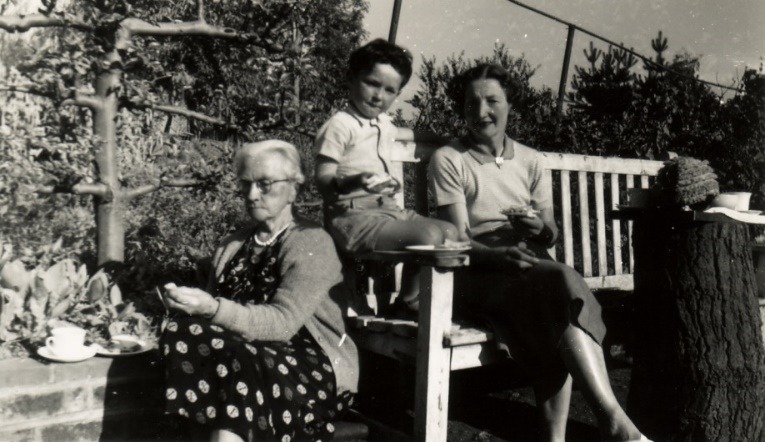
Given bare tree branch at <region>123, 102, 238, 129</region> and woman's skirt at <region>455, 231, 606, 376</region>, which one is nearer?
woman's skirt at <region>455, 231, 606, 376</region>

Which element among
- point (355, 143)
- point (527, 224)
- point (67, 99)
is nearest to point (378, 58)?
point (355, 143)

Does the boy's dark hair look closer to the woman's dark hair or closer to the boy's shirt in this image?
the boy's shirt

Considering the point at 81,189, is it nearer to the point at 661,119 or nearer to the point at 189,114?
the point at 189,114

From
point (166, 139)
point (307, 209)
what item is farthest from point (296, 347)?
point (307, 209)

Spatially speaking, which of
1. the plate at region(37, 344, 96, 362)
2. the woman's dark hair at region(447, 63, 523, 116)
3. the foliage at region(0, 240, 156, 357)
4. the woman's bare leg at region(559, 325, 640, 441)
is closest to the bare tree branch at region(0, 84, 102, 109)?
the foliage at region(0, 240, 156, 357)

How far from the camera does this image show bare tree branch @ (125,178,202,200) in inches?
126

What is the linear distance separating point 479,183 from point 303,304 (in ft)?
3.83

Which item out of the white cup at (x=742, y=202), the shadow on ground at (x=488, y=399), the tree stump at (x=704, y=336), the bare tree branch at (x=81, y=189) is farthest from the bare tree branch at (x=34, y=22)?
the white cup at (x=742, y=202)

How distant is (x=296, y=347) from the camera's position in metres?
2.59

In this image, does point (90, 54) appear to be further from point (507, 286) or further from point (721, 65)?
point (721, 65)

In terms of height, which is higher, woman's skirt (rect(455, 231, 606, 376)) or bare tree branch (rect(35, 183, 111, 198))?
bare tree branch (rect(35, 183, 111, 198))

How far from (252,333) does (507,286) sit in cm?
104

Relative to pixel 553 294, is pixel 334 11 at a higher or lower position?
higher

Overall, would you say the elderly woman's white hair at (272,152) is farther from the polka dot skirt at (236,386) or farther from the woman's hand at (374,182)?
the polka dot skirt at (236,386)
